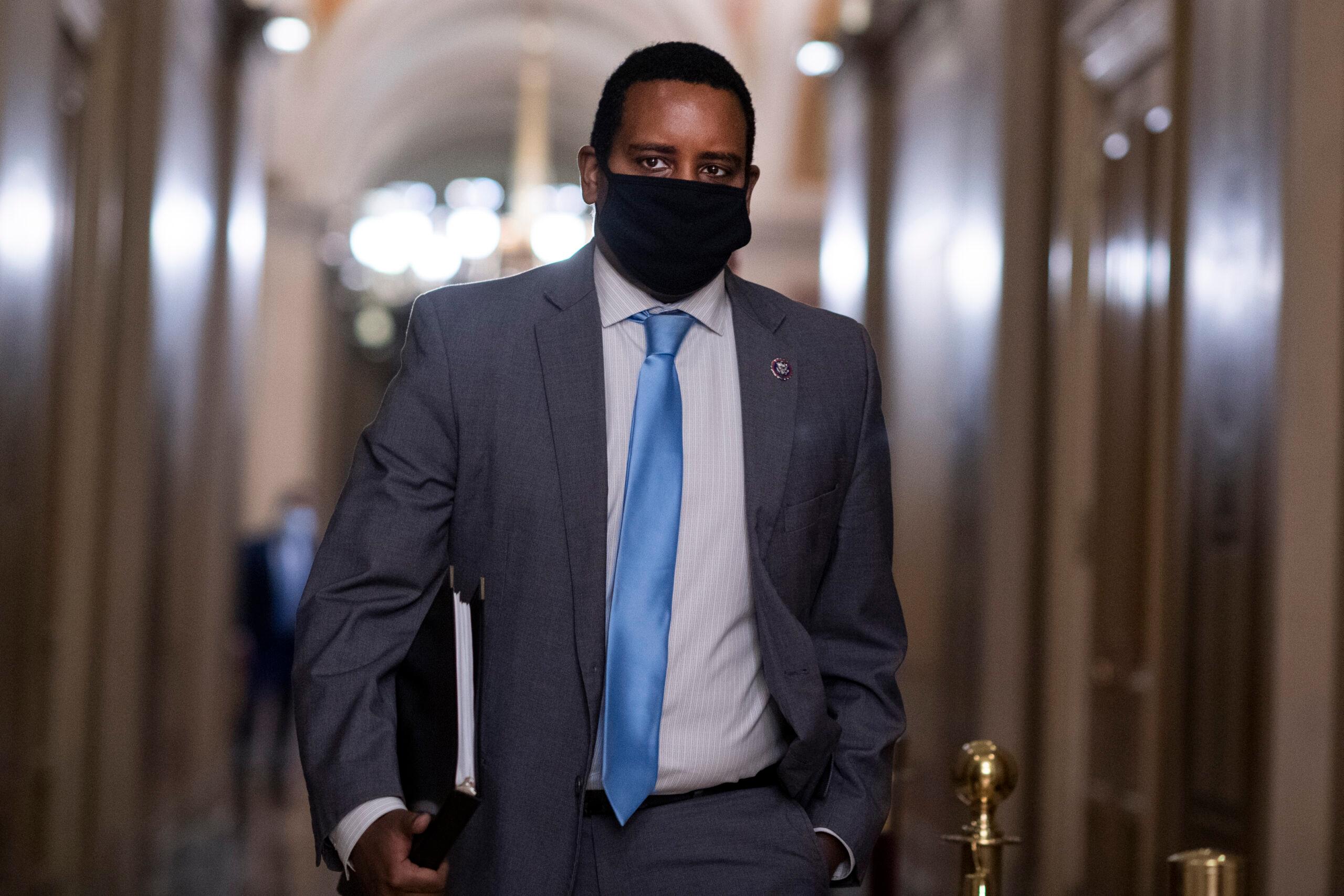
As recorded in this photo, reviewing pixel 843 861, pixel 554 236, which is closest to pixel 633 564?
pixel 843 861

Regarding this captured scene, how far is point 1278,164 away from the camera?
4902 millimetres

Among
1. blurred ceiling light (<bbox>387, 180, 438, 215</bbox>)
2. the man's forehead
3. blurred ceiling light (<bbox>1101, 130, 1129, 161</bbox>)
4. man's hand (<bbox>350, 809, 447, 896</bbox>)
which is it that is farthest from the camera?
blurred ceiling light (<bbox>387, 180, 438, 215</bbox>)

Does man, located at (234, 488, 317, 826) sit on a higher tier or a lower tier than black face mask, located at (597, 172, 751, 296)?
lower

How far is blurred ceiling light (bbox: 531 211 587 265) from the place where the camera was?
13.8 metres

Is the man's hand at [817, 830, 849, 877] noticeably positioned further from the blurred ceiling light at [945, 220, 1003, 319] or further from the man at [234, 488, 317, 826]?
the man at [234, 488, 317, 826]

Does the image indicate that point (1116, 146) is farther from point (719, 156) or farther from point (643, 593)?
point (643, 593)

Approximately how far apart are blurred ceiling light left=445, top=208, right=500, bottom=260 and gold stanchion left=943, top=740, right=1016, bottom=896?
13.9m

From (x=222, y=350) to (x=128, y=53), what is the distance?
10.9ft

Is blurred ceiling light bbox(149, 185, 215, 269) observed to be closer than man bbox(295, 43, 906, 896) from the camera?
No

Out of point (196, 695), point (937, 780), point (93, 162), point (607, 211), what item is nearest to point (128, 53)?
point (93, 162)

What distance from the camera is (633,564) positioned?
7.38 feet

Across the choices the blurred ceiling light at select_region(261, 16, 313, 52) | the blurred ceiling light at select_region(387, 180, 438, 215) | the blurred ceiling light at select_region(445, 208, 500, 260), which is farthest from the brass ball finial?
the blurred ceiling light at select_region(387, 180, 438, 215)

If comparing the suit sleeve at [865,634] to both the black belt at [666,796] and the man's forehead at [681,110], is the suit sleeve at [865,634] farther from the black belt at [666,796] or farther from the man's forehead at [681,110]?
the man's forehead at [681,110]

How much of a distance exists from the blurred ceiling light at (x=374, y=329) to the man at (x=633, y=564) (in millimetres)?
24209
